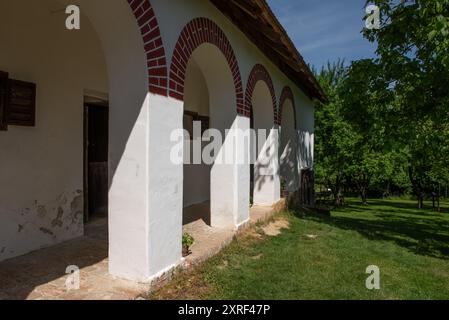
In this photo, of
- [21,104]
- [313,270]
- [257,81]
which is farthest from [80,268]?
[257,81]

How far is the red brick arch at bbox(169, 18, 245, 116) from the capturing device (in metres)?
3.52

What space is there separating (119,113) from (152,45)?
2.25 feet

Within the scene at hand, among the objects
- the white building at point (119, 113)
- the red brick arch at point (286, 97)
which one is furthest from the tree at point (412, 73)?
the red brick arch at point (286, 97)

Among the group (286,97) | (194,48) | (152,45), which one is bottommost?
(152,45)

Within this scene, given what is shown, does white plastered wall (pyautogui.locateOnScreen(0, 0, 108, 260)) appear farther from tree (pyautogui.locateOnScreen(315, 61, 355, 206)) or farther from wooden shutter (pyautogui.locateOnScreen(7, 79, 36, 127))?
tree (pyautogui.locateOnScreen(315, 61, 355, 206))

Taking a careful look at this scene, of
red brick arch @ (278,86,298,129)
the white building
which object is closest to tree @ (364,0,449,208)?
the white building

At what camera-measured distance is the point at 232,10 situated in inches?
194

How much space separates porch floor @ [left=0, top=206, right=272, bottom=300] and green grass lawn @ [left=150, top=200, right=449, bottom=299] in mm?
231

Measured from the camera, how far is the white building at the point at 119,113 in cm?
313

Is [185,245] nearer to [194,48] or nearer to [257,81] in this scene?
[194,48]

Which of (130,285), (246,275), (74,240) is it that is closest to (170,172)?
(130,285)

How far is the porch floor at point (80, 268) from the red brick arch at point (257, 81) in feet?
7.91

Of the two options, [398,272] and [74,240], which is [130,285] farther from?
[398,272]

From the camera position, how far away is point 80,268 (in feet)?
11.4
